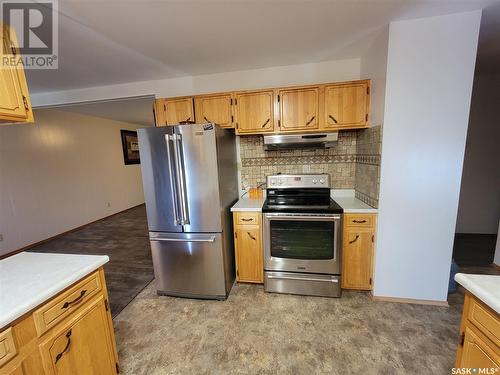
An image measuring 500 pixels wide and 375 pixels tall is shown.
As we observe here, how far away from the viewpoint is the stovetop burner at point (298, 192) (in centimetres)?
232

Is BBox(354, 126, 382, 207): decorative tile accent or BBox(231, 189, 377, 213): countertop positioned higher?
BBox(354, 126, 382, 207): decorative tile accent

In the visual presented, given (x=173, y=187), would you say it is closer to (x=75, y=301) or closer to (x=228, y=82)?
(x=75, y=301)

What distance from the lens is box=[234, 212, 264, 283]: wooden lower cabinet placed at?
2.39 m

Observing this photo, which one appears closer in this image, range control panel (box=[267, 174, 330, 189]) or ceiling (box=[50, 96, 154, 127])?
range control panel (box=[267, 174, 330, 189])

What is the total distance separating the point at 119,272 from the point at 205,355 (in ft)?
6.25

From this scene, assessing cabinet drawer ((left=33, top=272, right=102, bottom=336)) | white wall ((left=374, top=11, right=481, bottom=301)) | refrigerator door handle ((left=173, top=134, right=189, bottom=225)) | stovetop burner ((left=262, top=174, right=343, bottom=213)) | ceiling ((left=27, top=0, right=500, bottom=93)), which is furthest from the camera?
stovetop burner ((left=262, top=174, right=343, bottom=213))

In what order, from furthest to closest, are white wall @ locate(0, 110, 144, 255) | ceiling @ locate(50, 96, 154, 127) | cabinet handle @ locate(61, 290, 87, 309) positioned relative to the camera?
white wall @ locate(0, 110, 144, 255), ceiling @ locate(50, 96, 154, 127), cabinet handle @ locate(61, 290, 87, 309)

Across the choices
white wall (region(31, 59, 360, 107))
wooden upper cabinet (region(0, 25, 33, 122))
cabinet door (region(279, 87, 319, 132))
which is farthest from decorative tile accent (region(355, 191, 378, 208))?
wooden upper cabinet (region(0, 25, 33, 122))

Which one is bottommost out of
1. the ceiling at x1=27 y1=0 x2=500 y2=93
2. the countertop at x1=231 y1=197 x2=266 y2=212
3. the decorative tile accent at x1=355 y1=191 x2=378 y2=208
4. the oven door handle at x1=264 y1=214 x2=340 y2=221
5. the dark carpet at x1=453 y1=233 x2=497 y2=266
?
the dark carpet at x1=453 y1=233 x2=497 y2=266

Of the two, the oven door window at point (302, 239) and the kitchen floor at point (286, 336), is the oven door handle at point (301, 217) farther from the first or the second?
the kitchen floor at point (286, 336)

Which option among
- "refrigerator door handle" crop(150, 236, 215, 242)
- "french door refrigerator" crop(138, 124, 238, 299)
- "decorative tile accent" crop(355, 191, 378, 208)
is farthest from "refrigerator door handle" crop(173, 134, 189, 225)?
A: "decorative tile accent" crop(355, 191, 378, 208)

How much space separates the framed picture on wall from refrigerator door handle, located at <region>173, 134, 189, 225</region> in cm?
470

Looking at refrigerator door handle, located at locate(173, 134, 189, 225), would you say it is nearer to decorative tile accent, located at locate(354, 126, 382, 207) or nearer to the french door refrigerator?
the french door refrigerator

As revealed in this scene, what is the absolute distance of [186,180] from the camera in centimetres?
214
